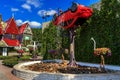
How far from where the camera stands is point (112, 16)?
50.2 feet

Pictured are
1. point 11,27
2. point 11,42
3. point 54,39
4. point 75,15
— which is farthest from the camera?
point 11,27

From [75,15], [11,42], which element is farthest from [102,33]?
[11,42]

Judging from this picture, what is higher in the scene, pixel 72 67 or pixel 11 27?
pixel 11 27

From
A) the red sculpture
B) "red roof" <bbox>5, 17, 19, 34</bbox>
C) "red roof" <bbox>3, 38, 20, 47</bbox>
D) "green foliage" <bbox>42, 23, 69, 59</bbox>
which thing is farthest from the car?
"red roof" <bbox>5, 17, 19, 34</bbox>

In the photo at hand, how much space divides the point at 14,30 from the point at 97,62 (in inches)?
1315

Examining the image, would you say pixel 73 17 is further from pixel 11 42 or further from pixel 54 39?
pixel 11 42

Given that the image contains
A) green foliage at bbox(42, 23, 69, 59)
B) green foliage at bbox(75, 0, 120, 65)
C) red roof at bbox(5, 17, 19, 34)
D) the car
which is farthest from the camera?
red roof at bbox(5, 17, 19, 34)

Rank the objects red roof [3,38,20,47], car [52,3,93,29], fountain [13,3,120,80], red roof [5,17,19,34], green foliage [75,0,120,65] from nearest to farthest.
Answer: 1. fountain [13,3,120,80]
2. car [52,3,93,29]
3. green foliage [75,0,120,65]
4. red roof [3,38,20,47]
5. red roof [5,17,19,34]

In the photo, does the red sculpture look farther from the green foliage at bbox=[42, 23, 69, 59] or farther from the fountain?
the green foliage at bbox=[42, 23, 69, 59]

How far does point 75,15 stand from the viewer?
15164 millimetres

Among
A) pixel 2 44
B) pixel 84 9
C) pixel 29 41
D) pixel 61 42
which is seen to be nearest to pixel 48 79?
pixel 84 9

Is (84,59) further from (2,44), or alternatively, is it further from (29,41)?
(29,41)

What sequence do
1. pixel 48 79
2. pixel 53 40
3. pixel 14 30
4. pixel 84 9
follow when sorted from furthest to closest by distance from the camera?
pixel 14 30 → pixel 53 40 → pixel 84 9 → pixel 48 79

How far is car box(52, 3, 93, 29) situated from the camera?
582 inches
